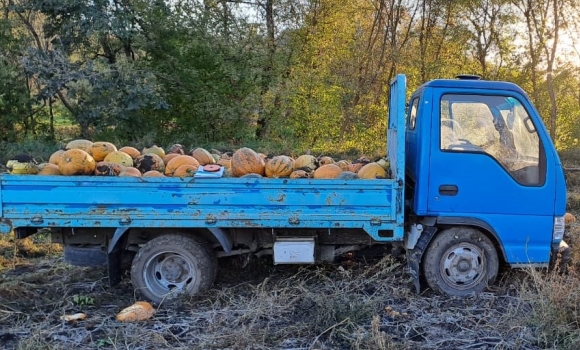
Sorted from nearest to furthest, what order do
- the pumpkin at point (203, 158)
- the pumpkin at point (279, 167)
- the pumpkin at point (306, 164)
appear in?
the pumpkin at point (279, 167) → the pumpkin at point (306, 164) → the pumpkin at point (203, 158)

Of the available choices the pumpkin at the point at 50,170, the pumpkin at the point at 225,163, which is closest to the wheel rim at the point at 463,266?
the pumpkin at the point at 225,163

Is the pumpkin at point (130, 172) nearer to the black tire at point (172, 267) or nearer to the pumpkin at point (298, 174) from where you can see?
the black tire at point (172, 267)

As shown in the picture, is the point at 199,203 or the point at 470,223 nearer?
the point at 199,203

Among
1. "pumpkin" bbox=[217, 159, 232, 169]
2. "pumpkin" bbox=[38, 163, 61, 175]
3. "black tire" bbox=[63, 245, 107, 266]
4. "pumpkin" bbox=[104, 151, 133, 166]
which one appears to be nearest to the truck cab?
"pumpkin" bbox=[217, 159, 232, 169]

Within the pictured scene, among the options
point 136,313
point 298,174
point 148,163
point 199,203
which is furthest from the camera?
point 148,163

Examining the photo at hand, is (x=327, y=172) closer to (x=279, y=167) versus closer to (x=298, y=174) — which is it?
(x=298, y=174)

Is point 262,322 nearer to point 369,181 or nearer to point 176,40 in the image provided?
point 369,181

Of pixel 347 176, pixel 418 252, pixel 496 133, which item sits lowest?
pixel 418 252

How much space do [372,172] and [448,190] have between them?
0.75 meters

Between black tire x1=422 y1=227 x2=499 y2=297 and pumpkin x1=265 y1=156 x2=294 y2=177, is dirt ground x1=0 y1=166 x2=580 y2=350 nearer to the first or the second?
black tire x1=422 y1=227 x2=499 y2=297

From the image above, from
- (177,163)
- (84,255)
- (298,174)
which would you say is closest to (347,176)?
(298,174)

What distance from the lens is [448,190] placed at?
4.86m

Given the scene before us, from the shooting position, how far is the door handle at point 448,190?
4859 millimetres

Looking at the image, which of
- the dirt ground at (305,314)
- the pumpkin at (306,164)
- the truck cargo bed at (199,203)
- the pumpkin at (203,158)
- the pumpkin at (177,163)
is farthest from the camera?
the pumpkin at (203,158)
